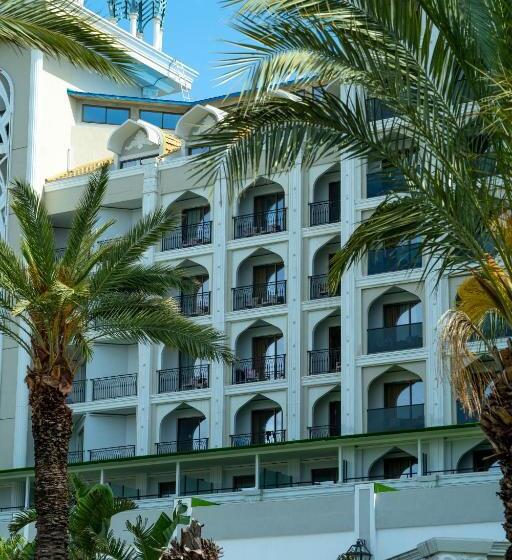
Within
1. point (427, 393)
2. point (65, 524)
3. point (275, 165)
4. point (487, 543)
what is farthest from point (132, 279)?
point (427, 393)

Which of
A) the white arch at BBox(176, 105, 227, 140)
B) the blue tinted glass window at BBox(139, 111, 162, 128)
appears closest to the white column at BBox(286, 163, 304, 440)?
the white arch at BBox(176, 105, 227, 140)

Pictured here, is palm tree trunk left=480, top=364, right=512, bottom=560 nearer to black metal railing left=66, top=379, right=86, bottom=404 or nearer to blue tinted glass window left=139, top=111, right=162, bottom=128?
black metal railing left=66, top=379, right=86, bottom=404

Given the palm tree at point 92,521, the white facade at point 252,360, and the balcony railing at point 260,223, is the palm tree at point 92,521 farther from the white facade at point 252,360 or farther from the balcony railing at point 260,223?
the balcony railing at point 260,223

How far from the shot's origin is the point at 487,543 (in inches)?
918

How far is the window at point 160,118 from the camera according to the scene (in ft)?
213

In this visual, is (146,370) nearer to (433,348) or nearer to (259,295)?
(259,295)

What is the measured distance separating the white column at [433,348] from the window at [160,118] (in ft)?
63.7

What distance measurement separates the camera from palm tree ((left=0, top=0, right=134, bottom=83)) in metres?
14.9

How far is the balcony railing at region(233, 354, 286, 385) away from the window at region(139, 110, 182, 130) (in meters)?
15.1

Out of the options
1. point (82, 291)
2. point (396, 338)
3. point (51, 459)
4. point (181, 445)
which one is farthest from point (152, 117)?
point (51, 459)

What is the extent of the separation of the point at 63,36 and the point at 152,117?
50.5 metres

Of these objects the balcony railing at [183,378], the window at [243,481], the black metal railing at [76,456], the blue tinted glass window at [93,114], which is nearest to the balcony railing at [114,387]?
the balcony railing at [183,378]

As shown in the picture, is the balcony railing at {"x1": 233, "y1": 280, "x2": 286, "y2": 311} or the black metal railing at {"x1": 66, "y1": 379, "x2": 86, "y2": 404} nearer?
the balcony railing at {"x1": 233, "y1": 280, "x2": 286, "y2": 311}

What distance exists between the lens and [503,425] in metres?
16.3
